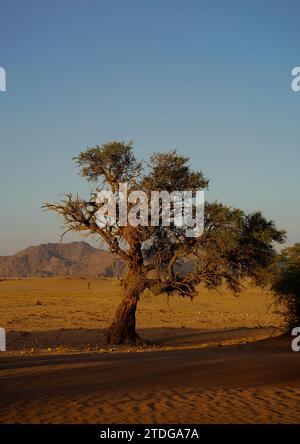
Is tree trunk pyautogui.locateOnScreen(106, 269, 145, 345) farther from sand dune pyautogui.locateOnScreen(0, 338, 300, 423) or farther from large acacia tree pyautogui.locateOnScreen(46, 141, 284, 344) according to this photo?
sand dune pyautogui.locateOnScreen(0, 338, 300, 423)

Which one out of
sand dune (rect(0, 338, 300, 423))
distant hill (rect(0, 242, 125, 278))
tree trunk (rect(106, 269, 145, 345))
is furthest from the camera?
distant hill (rect(0, 242, 125, 278))

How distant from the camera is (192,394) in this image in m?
11.6

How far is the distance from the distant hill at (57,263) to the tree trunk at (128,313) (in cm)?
12835

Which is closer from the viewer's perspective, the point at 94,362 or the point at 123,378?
the point at 123,378

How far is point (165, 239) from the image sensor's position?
81.8ft

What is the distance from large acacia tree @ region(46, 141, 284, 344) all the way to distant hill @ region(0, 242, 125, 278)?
12826 cm

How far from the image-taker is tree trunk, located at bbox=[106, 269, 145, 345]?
2446 centimetres

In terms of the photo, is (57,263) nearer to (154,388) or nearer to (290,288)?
(290,288)

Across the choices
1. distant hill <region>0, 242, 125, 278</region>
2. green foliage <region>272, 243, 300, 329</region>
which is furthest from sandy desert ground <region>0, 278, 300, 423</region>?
distant hill <region>0, 242, 125, 278</region>

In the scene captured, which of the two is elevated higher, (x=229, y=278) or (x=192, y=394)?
(x=229, y=278)

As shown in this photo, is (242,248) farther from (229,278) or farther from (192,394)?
(192,394)

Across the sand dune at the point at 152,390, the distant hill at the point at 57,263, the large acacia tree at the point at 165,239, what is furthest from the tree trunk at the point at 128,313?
the distant hill at the point at 57,263
